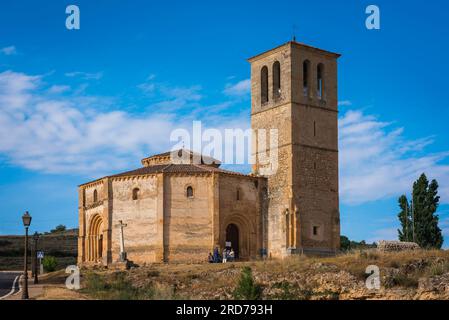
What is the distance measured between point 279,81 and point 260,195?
Answer: 7.94 metres

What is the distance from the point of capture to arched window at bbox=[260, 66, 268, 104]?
164 ft

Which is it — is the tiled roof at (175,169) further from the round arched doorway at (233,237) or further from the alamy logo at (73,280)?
the alamy logo at (73,280)

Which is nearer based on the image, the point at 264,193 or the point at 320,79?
the point at 264,193

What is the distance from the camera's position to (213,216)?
45.5 meters

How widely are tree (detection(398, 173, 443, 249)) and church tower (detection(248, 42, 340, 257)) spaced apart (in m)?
6.30

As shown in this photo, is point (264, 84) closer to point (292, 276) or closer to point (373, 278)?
point (292, 276)

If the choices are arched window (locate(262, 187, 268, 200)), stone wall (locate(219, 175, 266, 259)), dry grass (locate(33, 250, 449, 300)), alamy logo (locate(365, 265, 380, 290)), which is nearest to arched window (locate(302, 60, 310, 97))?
stone wall (locate(219, 175, 266, 259))

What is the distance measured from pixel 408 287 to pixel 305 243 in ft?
A: 41.7

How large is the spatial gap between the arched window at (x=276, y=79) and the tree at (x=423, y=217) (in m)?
12.0

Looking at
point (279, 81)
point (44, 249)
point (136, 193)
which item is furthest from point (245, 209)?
point (44, 249)

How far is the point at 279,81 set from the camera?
162ft

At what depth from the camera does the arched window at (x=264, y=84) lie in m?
50.1
